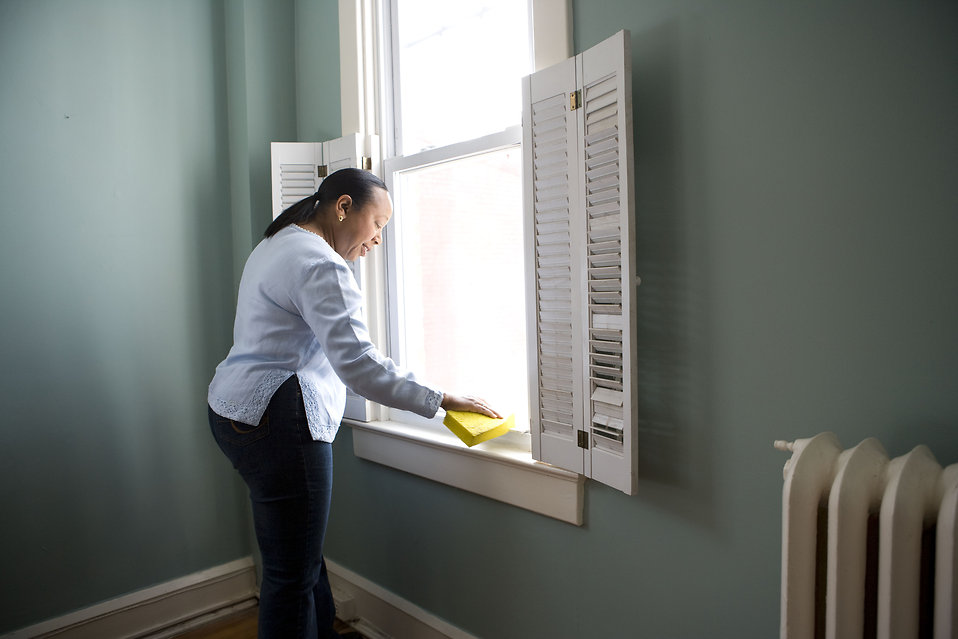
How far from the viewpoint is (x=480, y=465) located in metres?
1.83

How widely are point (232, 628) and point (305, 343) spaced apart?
1486 mm

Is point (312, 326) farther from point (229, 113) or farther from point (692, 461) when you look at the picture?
point (229, 113)

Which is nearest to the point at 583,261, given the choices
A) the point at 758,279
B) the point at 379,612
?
the point at 758,279

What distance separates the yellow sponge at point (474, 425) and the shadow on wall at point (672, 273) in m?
0.38

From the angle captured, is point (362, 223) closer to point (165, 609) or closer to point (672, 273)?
point (672, 273)

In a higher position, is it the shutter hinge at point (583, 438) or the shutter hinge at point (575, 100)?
the shutter hinge at point (575, 100)

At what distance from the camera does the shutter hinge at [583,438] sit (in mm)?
1480

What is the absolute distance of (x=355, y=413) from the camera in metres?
2.30

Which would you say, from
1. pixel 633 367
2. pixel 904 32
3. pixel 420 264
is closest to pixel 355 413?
pixel 420 264

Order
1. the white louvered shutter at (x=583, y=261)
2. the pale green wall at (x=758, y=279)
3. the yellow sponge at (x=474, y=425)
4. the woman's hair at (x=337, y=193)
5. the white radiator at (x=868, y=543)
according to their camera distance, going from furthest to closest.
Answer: the woman's hair at (x=337, y=193), the yellow sponge at (x=474, y=425), the white louvered shutter at (x=583, y=261), the pale green wall at (x=758, y=279), the white radiator at (x=868, y=543)

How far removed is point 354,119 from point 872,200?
1701 millimetres

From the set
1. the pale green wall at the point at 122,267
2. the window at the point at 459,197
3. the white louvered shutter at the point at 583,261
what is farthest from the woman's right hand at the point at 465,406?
the pale green wall at the point at 122,267

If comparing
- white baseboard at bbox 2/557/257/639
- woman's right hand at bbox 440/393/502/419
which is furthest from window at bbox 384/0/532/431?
white baseboard at bbox 2/557/257/639

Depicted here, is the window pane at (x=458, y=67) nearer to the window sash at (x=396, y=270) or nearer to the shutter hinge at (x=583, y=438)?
the window sash at (x=396, y=270)
